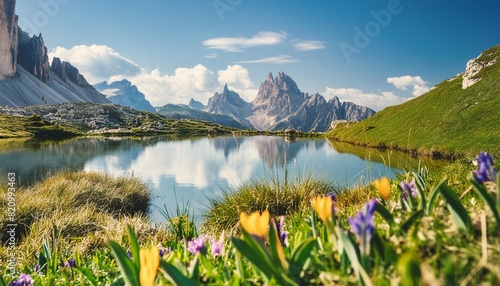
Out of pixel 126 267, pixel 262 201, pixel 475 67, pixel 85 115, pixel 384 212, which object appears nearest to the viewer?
pixel 126 267

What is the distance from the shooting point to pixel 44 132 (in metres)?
94.6

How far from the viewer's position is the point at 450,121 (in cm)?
4734

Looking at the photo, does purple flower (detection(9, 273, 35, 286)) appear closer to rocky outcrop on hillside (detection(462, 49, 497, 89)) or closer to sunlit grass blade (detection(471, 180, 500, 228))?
sunlit grass blade (detection(471, 180, 500, 228))

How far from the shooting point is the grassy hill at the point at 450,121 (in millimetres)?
38188

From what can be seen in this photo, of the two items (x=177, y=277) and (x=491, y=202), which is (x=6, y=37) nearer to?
(x=177, y=277)

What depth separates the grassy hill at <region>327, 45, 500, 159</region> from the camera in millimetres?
38188

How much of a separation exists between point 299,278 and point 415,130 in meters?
58.2

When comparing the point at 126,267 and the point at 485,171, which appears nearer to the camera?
the point at 126,267

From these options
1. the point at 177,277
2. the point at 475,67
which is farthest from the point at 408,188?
the point at 475,67

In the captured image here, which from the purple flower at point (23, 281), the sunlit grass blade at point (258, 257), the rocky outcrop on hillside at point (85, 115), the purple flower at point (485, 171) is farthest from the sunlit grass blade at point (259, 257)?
the rocky outcrop on hillside at point (85, 115)

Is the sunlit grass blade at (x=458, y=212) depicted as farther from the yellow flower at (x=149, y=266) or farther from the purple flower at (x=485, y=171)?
the yellow flower at (x=149, y=266)

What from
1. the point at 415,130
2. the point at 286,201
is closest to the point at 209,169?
the point at 286,201

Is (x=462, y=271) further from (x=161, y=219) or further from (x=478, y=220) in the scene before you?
(x=161, y=219)

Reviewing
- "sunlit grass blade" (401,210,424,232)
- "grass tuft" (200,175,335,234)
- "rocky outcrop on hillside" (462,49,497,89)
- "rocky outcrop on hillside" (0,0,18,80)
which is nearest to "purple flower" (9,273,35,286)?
"sunlit grass blade" (401,210,424,232)
